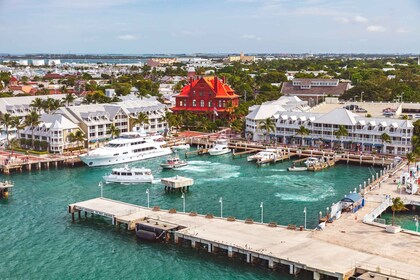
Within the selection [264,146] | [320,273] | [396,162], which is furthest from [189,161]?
[320,273]

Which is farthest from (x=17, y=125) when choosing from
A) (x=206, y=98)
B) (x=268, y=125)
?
(x=206, y=98)

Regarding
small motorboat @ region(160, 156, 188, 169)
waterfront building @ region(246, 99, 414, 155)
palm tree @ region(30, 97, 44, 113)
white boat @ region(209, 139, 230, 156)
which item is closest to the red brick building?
waterfront building @ region(246, 99, 414, 155)

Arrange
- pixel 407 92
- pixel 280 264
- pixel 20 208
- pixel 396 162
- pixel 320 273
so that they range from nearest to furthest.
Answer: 1. pixel 320 273
2. pixel 280 264
3. pixel 20 208
4. pixel 396 162
5. pixel 407 92

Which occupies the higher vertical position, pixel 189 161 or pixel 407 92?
pixel 407 92

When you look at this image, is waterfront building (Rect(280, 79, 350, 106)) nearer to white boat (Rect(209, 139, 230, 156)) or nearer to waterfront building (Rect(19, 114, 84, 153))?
white boat (Rect(209, 139, 230, 156))

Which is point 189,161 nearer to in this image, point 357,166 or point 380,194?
point 357,166

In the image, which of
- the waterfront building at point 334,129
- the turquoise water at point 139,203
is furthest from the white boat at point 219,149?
the waterfront building at point 334,129

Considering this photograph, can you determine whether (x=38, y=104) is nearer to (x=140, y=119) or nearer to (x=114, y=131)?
(x=114, y=131)
